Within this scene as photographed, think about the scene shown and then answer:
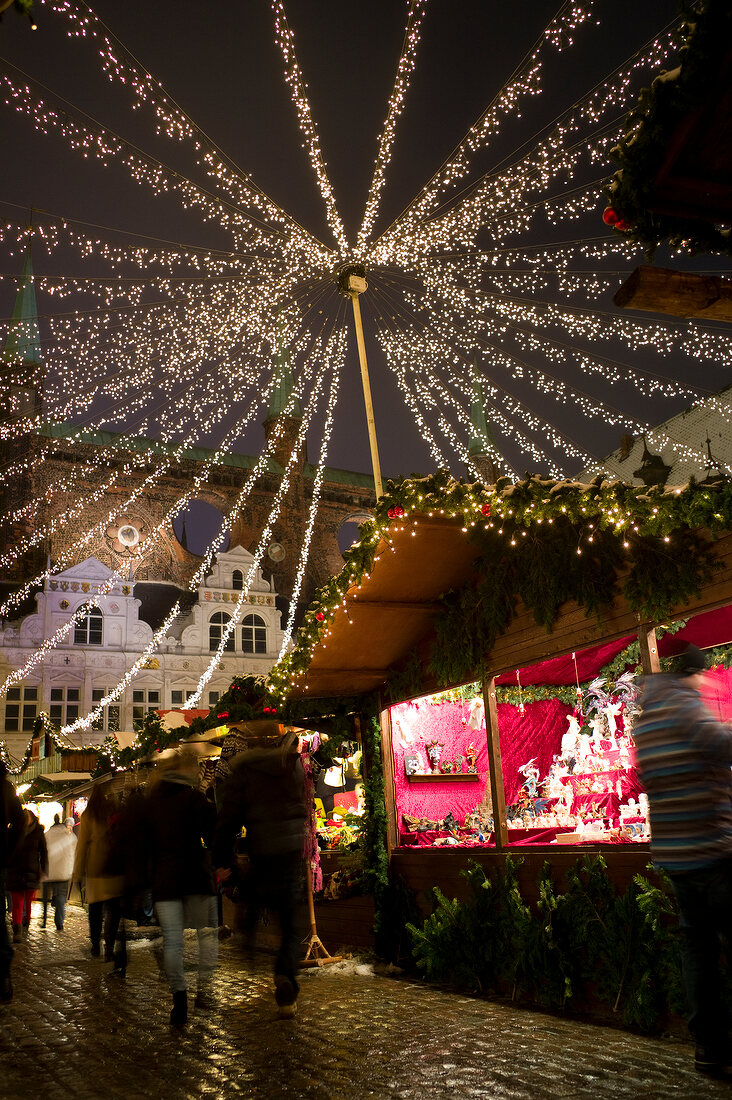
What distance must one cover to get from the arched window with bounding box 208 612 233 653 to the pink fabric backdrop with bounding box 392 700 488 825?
24366 mm

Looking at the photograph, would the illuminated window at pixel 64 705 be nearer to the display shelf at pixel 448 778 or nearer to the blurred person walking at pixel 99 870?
the blurred person walking at pixel 99 870

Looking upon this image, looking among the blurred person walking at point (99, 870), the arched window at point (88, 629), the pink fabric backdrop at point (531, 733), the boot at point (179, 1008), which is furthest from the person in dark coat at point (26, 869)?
the arched window at point (88, 629)

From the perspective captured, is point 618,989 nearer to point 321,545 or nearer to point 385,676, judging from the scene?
point 385,676

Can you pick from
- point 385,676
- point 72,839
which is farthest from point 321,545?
point 385,676

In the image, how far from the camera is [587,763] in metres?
7.86

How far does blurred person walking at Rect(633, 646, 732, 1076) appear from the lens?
3.67m

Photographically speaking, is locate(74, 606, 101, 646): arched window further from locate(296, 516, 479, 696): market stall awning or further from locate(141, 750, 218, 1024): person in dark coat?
locate(141, 750, 218, 1024): person in dark coat

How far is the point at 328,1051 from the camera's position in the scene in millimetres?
4352

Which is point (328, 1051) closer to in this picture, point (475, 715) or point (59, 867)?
point (475, 715)

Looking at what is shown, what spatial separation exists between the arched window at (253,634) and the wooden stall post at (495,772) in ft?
90.0

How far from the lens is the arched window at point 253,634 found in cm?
3369

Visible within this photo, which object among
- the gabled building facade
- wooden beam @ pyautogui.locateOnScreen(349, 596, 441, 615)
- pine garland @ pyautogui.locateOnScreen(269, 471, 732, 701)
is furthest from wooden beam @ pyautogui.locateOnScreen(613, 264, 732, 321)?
the gabled building facade

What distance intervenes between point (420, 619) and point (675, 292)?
14.6 ft

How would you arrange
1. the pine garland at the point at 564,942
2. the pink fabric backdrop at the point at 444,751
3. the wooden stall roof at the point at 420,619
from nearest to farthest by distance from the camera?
the pine garland at the point at 564,942 → the wooden stall roof at the point at 420,619 → the pink fabric backdrop at the point at 444,751
